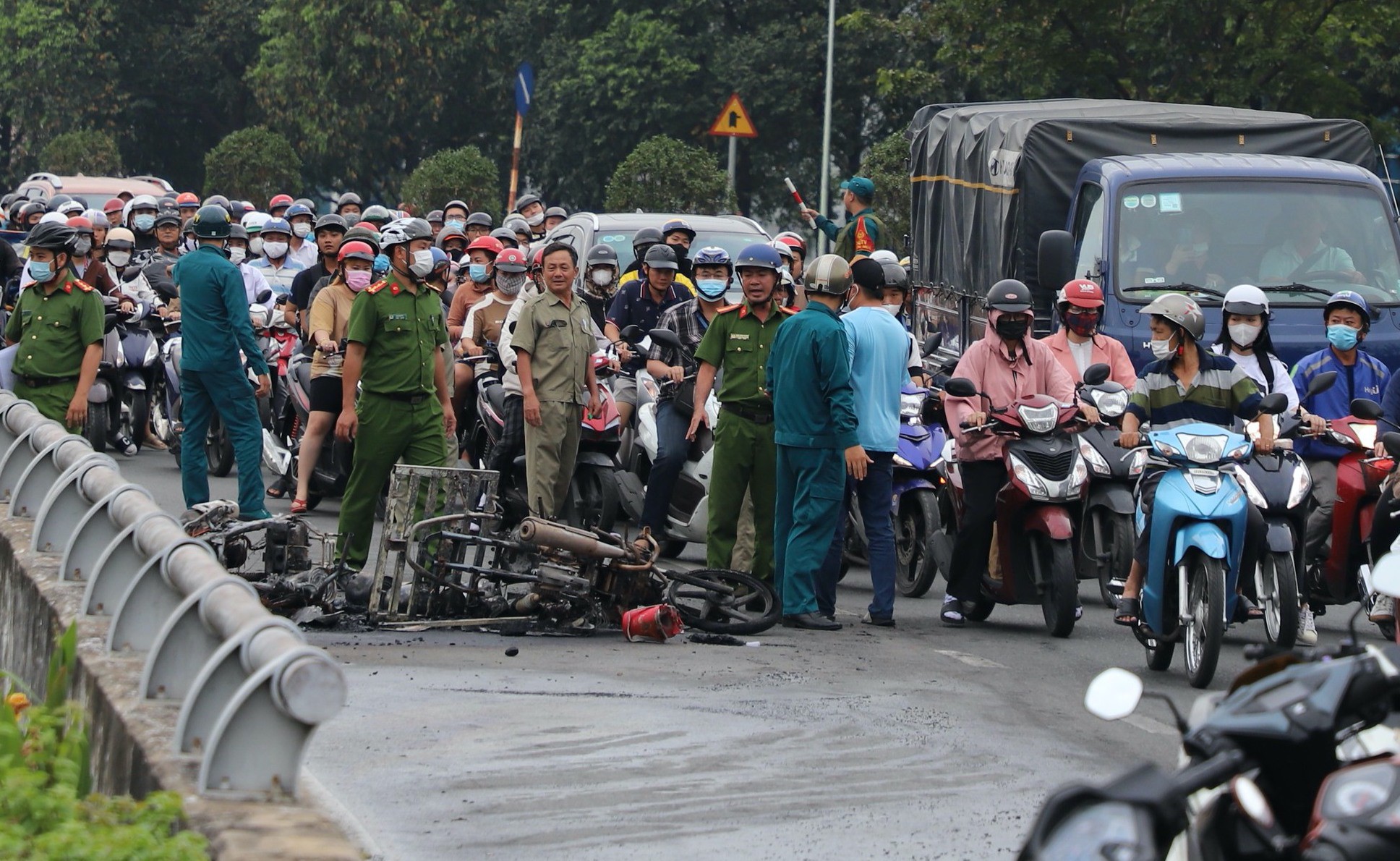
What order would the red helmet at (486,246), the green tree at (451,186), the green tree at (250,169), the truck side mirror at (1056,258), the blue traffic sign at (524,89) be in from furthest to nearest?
1. the green tree at (250,169)
2. the green tree at (451,186)
3. the blue traffic sign at (524,89)
4. the red helmet at (486,246)
5. the truck side mirror at (1056,258)

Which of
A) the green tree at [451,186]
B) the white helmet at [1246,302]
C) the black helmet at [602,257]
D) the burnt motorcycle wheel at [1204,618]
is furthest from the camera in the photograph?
the green tree at [451,186]

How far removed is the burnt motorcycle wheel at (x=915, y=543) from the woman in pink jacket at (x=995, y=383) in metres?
0.97

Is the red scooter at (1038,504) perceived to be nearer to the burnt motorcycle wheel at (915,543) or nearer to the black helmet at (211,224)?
the burnt motorcycle wheel at (915,543)

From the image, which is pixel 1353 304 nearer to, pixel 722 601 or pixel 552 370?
pixel 722 601

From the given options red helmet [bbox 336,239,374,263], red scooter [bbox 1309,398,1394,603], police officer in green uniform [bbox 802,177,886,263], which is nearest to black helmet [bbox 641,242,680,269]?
red helmet [bbox 336,239,374,263]

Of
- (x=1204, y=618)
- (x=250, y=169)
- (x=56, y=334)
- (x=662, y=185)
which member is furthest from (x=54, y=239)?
(x=250, y=169)

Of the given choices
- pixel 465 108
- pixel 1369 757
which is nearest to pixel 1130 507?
pixel 1369 757

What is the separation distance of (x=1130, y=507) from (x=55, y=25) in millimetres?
46101

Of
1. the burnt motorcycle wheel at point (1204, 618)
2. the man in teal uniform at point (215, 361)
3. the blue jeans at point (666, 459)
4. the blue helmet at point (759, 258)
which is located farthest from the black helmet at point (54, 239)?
the burnt motorcycle wheel at point (1204, 618)

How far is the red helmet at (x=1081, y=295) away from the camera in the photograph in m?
12.3

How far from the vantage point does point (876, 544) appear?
435 inches

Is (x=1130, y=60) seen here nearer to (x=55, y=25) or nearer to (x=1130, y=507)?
(x=1130, y=507)

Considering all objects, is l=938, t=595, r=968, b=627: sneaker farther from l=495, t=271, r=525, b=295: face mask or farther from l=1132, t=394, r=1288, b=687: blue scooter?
l=495, t=271, r=525, b=295: face mask

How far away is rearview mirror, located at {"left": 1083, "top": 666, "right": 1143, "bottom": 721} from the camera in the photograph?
3.62 metres
